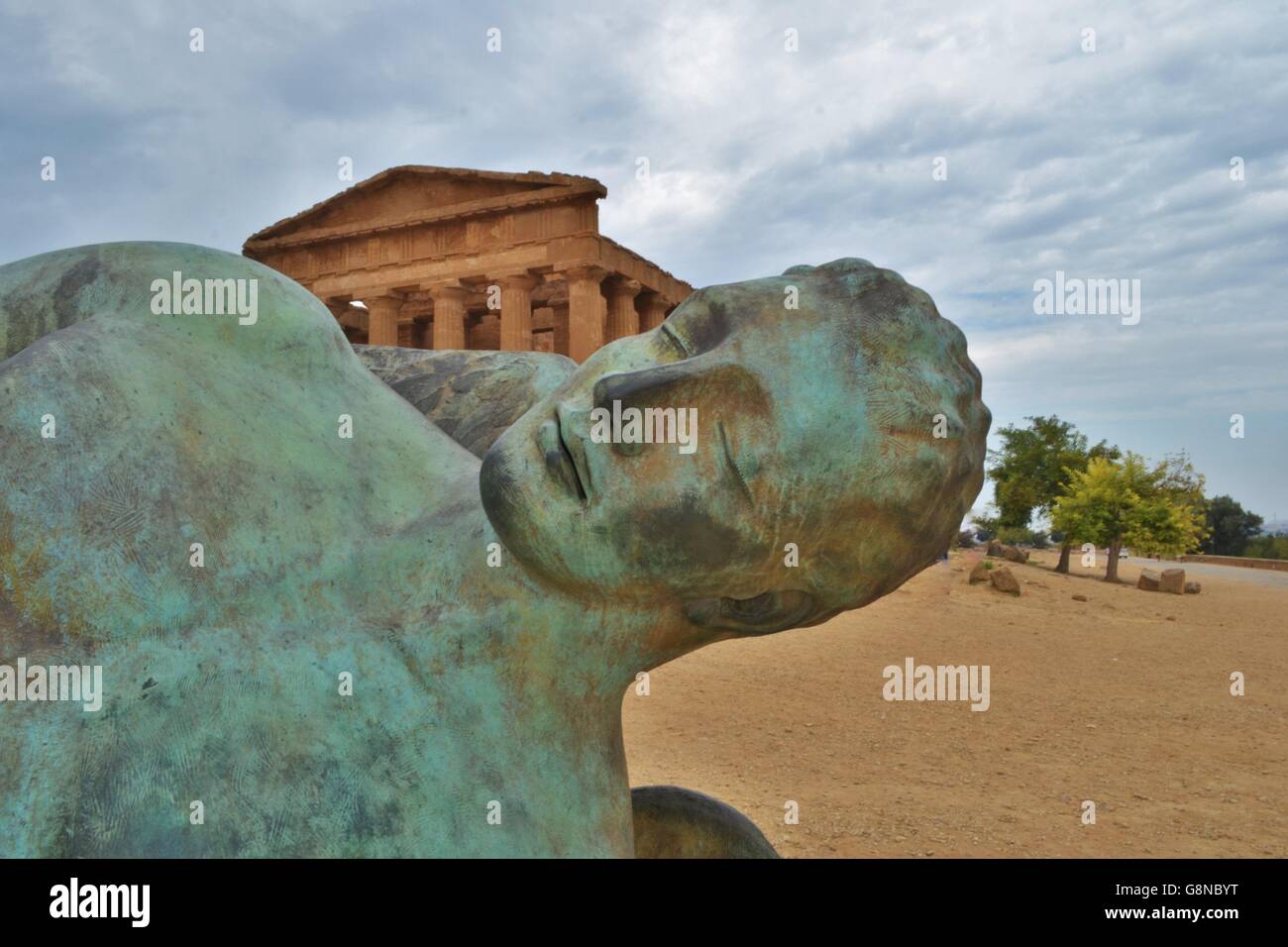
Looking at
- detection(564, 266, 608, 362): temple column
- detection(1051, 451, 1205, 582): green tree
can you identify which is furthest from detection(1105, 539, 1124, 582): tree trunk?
detection(564, 266, 608, 362): temple column

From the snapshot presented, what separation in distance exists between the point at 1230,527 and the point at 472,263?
40.8m

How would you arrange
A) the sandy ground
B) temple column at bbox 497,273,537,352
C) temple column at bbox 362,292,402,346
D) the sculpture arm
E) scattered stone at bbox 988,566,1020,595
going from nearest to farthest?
the sculpture arm → the sandy ground → scattered stone at bbox 988,566,1020,595 → temple column at bbox 497,273,537,352 → temple column at bbox 362,292,402,346

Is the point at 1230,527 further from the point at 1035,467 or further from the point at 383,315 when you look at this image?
the point at 383,315

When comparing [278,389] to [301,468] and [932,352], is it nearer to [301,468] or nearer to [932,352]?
[301,468]

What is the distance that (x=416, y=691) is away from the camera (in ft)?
4.81

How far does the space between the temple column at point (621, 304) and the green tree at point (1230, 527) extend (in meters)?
35.8

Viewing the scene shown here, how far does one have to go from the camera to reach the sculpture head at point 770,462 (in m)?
1.34

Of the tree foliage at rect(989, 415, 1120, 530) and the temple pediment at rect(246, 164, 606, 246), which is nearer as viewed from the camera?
the temple pediment at rect(246, 164, 606, 246)

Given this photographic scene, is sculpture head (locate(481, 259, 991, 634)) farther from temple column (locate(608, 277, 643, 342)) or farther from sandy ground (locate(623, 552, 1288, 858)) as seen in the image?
temple column (locate(608, 277, 643, 342))

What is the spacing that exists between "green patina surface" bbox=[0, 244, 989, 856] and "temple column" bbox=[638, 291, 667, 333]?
23053 mm

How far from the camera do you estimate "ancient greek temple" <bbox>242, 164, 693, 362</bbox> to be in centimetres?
2228

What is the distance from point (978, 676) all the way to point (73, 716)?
990 cm

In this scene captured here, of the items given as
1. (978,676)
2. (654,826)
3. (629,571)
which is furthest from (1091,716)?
(629,571)

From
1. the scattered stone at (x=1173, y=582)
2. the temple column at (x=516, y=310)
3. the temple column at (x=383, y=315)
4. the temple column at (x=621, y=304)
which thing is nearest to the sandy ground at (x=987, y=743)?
the scattered stone at (x=1173, y=582)
